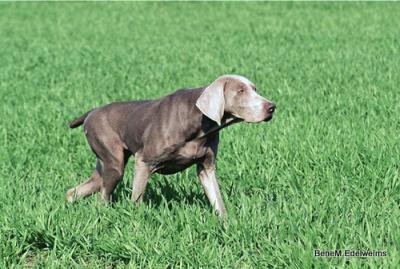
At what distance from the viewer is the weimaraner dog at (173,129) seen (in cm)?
452

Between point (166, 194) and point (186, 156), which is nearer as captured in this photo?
point (186, 156)

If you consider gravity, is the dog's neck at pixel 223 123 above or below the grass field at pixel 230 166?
above

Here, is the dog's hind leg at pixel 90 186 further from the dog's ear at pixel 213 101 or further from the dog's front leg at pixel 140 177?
the dog's ear at pixel 213 101

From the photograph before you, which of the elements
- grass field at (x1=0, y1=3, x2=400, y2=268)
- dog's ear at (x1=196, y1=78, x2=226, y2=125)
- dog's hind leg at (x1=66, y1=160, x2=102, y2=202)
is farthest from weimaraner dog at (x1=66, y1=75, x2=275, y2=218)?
grass field at (x1=0, y1=3, x2=400, y2=268)

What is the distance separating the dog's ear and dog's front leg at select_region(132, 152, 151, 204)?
64 cm

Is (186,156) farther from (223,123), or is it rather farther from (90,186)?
(90,186)

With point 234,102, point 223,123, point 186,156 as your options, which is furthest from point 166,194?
point 234,102

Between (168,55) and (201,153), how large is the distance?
31.4ft

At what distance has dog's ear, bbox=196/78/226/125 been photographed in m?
4.46

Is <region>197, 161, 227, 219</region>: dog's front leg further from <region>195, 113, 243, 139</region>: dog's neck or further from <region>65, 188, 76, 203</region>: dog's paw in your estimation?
<region>65, 188, 76, 203</region>: dog's paw

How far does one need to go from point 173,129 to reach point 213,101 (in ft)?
1.26

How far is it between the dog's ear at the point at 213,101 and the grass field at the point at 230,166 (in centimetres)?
64

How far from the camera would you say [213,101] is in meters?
4.49

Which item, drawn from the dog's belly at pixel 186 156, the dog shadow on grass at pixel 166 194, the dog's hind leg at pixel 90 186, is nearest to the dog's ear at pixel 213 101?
the dog's belly at pixel 186 156
